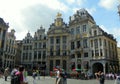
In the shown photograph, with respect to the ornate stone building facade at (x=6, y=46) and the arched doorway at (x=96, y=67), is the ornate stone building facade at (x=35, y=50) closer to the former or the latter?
the ornate stone building facade at (x=6, y=46)

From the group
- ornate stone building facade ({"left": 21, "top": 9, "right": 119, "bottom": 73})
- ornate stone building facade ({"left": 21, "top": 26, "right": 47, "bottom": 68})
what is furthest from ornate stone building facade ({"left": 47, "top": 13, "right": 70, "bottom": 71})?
ornate stone building facade ({"left": 21, "top": 26, "right": 47, "bottom": 68})

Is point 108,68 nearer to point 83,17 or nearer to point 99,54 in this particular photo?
point 99,54

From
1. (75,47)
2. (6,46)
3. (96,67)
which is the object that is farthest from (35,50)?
(96,67)

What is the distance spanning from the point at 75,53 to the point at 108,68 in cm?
1087

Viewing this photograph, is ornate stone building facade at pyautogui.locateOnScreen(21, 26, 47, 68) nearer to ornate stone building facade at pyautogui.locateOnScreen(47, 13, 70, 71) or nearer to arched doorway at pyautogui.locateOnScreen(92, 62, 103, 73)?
ornate stone building facade at pyautogui.locateOnScreen(47, 13, 70, 71)

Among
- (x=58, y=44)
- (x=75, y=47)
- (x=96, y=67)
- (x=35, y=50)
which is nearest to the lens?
(x=96, y=67)

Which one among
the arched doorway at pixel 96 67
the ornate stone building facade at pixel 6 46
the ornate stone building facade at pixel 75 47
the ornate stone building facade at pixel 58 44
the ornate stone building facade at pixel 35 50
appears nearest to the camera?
the ornate stone building facade at pixel 75 47

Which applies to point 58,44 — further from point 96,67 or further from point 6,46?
point 6,46

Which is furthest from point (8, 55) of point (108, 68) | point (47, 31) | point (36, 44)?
point (108, 68)

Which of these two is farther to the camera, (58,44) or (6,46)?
(6,46)

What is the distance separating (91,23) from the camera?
52.8m

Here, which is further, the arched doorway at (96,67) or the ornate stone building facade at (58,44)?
the ornate stone building facade at (58,44)

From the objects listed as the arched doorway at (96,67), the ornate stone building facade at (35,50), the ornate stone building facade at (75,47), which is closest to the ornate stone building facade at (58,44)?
the ornate stone building facade at (75,47)

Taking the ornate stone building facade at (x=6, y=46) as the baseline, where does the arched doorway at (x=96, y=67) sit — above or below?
below
